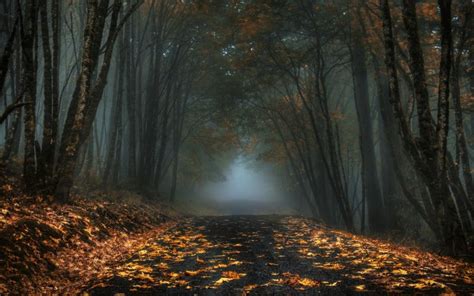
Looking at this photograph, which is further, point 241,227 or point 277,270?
point 241,227

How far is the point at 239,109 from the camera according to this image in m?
22.6

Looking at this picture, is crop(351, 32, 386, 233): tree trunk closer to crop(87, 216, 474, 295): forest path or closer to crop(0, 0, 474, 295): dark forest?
crop(0, 0, 474, 295): dark forest

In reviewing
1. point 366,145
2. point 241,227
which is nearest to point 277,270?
point 241,227

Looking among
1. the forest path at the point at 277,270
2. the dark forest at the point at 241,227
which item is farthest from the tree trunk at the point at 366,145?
the forest path at the point at 277,270

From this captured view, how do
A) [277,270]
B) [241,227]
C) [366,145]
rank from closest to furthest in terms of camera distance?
1. [277,270]
2. [241,227]
3. [366,145]

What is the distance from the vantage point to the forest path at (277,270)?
15.9ft

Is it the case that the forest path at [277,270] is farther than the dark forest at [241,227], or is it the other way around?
the dark forest at [241,227]

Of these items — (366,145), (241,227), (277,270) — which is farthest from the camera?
(366,145)

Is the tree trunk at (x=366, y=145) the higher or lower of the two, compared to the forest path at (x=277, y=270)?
higher

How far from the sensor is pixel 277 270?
233 inches

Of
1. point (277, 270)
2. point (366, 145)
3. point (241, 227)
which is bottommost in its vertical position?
point (241, 227)

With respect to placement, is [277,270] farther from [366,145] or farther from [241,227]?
[366,145]

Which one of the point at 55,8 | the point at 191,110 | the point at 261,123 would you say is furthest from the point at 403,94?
the point at 55,8

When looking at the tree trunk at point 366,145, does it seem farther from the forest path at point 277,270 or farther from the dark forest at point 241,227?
the forest path at point 277,270
